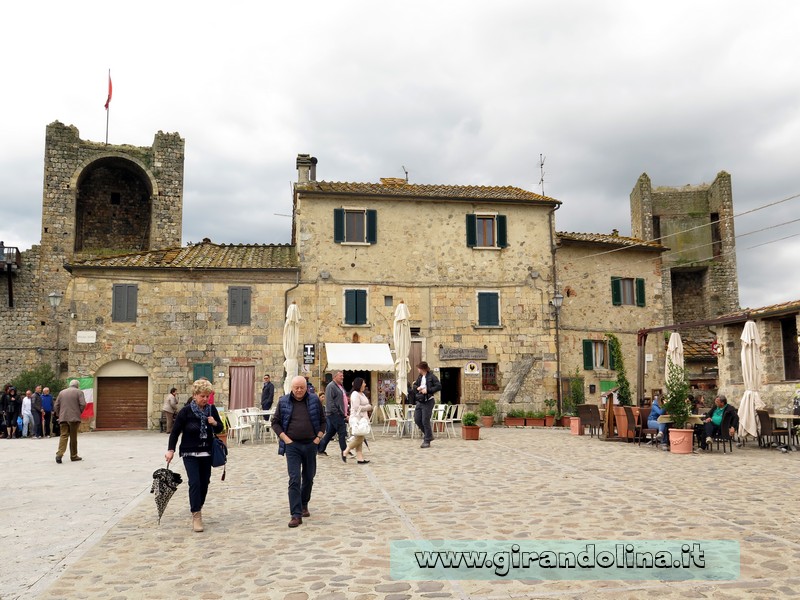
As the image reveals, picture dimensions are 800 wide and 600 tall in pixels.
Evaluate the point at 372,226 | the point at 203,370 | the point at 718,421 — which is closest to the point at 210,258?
the point at 203,370

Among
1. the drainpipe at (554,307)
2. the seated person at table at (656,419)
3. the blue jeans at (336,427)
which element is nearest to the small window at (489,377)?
the drainpipe at (554,307)

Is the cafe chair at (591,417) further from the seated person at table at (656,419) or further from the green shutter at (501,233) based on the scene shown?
the green shutter at (501,233)

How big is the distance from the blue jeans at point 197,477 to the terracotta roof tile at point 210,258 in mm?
16699

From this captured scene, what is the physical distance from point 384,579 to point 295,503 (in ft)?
7.13

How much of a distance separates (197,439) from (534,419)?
58.1ft

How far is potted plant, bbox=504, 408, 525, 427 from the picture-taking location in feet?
75.2

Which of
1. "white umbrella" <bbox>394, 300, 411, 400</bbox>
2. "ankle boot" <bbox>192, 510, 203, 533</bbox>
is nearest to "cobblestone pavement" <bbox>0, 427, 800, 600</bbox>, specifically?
"ankle boot" <bbox>192, 510, 203, 533</bbox>

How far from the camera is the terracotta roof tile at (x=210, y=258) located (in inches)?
894

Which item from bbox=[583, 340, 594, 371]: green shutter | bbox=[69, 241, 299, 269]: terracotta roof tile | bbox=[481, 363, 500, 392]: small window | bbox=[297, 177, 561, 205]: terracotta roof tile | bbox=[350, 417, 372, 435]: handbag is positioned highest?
bbox=[297, 177, 561, 205]: terracotta roof tile

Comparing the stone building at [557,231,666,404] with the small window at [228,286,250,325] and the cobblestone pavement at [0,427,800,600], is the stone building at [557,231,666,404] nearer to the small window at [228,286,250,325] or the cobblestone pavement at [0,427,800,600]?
the small window at [228,286,250,325]

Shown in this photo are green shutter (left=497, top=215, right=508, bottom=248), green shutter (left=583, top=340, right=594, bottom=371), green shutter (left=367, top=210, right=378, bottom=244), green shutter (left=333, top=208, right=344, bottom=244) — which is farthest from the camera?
green shutter (left=583, top=340, right=594, bottom=371)

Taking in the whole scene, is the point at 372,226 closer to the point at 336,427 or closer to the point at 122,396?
the point at 122,396

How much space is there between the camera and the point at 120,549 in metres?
5.85

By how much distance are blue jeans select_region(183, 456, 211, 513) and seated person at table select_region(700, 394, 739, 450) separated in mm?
10721
